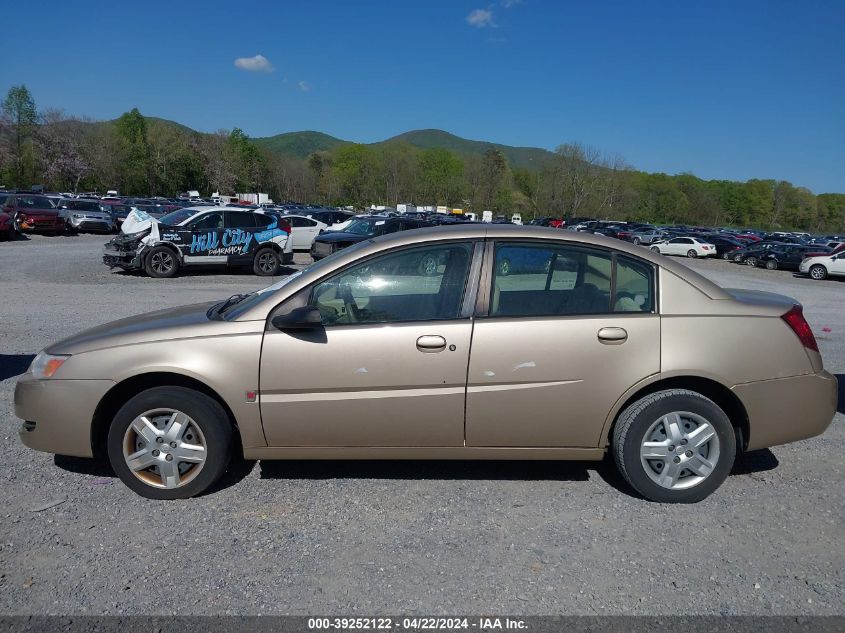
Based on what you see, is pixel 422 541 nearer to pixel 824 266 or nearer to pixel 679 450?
pixel 679 450

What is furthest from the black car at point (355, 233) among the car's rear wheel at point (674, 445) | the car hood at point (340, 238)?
the car's rear wheel at point (674, 445)

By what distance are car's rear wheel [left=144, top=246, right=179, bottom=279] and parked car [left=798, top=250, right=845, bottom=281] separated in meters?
25.4

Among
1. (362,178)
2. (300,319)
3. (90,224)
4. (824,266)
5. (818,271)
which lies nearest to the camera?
(300,319)

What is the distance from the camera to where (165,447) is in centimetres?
379

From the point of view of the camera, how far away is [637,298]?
3943 mm

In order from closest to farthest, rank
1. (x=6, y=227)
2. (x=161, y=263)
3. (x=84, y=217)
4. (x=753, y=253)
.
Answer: (x=161, y=263) → (x=6, y=227) → (x=84, y=217) → (x=753, y=253)

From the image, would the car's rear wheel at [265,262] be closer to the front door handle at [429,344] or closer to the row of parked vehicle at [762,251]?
the row of parked vehicle at [762,251]

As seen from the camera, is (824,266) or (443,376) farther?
(824,266)

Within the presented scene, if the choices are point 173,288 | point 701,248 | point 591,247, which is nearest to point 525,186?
point 701,248

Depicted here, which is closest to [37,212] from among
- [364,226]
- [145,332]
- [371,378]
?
[364,226]

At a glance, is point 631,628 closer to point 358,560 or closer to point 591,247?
point 358,560

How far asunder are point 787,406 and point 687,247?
40917mm

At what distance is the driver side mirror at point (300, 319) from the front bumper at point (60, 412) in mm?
1045

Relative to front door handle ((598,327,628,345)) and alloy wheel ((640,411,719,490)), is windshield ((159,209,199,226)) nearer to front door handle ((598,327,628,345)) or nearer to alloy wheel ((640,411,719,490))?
front door handle ((598,327,628,345))
